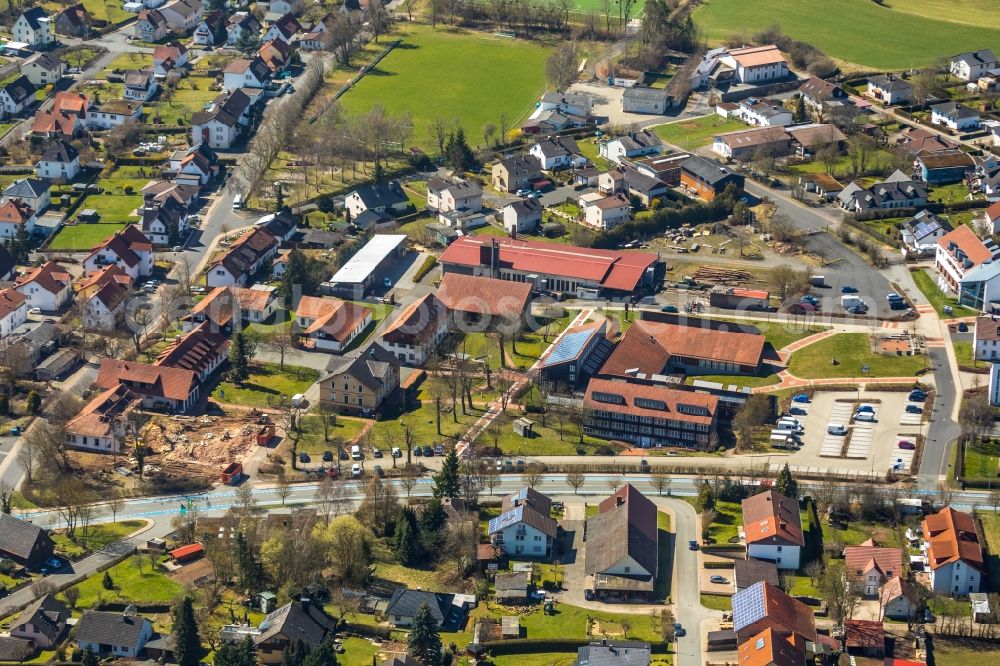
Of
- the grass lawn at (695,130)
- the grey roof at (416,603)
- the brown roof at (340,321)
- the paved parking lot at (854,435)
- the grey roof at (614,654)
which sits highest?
the grey roof at (614,654)

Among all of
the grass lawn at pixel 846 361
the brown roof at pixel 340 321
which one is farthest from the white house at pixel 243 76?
the grass lawn at pixel 846 361

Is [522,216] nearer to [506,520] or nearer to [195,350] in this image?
[195,350]

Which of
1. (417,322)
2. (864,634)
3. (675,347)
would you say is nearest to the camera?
(864,634)

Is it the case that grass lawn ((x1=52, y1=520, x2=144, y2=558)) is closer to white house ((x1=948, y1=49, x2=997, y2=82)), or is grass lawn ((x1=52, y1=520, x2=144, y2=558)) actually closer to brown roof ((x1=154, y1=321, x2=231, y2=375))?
brown roof ((x1=154, y1=321, x2=231, y2=375))

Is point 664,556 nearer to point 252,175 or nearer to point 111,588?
point 111,588

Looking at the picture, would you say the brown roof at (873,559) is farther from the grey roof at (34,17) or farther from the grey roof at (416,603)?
the grey roof at (34,17)

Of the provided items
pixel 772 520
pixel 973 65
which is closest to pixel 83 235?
pixel 772 520

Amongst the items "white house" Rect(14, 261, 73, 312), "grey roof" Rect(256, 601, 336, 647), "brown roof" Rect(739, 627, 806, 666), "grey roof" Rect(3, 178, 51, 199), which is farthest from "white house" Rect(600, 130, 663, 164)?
"brown roof" Rect(739, 627, 806, 666)
